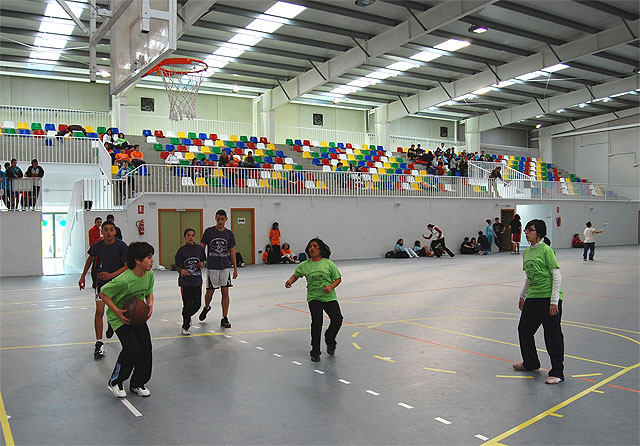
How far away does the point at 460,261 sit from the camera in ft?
78.0

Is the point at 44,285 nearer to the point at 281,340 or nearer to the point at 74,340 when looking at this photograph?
the point at 74,340

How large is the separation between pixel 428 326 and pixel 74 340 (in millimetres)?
5574

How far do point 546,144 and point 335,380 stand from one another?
147ft

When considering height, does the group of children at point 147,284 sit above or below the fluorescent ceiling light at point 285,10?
below

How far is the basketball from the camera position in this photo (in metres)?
5.56

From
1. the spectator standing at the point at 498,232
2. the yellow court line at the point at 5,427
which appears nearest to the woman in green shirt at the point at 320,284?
the yellow court line at the point at 5,427

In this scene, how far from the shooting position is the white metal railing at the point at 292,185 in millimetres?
20609

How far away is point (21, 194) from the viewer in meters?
19.0

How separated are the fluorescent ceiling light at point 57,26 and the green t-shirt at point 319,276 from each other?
19.7 m

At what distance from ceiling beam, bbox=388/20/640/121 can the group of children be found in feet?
70.8

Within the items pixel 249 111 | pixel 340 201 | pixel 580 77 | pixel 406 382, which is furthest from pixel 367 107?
pixel 406 382

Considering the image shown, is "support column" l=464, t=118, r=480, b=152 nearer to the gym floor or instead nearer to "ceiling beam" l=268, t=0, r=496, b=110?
"ceiling beam" l=268, t=0, r=496, b=110

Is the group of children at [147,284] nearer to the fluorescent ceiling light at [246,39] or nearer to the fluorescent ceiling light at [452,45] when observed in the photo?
the fluorescent ceiling light at [246,39]

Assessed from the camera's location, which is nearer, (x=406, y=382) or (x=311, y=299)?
(x=406, y=382)
